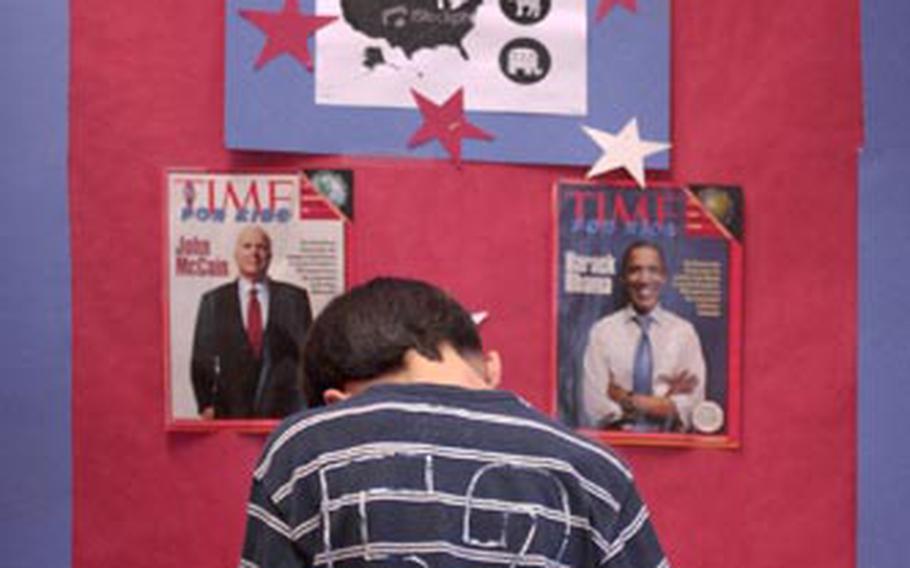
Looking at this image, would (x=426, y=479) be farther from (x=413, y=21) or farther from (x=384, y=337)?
(x=413, y=21)

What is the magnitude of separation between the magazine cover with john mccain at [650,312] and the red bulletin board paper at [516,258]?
19 mm

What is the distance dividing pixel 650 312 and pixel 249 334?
0.42 metres

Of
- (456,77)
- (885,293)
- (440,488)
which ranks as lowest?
(440,488)

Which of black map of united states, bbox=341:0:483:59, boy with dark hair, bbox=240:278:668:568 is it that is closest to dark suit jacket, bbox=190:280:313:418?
black map of united states, bbox=341:0:483:59

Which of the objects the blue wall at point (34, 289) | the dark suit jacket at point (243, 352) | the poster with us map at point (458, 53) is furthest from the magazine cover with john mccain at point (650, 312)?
the blue wall at point (34, 289)

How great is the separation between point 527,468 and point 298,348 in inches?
19.7

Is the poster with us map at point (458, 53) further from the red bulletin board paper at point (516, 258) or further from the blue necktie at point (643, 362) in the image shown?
the blue necktie at point (643, 362)

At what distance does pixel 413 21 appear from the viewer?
1.21 meters

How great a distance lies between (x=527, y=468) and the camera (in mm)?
781

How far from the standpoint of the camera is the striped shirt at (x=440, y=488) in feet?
2.52

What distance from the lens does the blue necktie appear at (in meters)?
1.24

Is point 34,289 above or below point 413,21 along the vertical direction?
below

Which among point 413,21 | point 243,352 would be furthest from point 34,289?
point 413,21

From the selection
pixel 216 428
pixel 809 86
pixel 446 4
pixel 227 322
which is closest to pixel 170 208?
pixel 227 322
